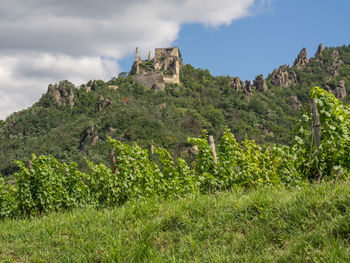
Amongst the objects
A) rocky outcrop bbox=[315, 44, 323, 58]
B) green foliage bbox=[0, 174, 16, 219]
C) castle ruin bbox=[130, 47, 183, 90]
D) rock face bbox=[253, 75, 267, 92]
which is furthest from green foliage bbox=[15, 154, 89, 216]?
rocky outcrop bbox=[315, 44, 323, 58]

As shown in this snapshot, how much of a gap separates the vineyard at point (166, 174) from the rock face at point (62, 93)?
7989 cm

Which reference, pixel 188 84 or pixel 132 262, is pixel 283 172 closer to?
pixel 132 262

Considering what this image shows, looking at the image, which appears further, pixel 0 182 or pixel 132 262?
pixel 0 182

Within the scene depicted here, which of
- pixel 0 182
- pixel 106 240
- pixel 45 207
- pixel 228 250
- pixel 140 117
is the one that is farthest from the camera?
pixel 140 117

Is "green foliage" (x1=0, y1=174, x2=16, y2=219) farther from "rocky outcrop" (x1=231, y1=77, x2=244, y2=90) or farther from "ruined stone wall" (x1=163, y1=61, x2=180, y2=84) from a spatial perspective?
"rocky outcrop" (x1=231, y1=77, x2=244, y2=90)

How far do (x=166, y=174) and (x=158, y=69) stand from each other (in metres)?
89.9

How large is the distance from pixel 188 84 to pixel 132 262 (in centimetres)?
9347

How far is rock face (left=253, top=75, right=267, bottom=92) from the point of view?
99387mm

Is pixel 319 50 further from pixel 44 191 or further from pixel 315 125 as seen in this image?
pixel 44 191

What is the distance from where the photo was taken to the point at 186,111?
266 feet

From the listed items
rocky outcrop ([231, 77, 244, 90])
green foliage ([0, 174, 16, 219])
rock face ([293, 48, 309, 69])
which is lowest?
green foliage ([0, 174, 16, 219])

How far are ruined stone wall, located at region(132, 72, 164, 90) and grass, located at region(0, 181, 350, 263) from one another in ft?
272

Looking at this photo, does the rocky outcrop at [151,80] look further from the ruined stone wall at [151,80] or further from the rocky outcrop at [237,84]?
the rocky outcrop at [237,84]

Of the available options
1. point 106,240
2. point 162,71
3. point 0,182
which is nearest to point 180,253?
point 106,240
